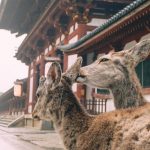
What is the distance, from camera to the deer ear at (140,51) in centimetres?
522

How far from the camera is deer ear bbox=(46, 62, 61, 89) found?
13.3ft

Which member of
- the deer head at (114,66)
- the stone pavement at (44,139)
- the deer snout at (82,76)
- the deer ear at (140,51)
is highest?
the deer ear at (140,51)

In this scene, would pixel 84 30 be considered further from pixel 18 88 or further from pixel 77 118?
pixel 18 88

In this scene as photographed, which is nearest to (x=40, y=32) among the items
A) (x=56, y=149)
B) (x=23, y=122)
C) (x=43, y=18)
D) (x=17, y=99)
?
(x=43, y=18)

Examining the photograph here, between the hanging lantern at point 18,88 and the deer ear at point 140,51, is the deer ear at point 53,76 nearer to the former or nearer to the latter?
the deer ear at point 140,51

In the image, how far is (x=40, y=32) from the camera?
1903cm

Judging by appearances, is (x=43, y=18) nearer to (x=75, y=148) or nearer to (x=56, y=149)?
(x=56, y=149)

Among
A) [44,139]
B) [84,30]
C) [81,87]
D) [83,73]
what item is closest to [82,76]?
[83,73]

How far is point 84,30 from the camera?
14.1m

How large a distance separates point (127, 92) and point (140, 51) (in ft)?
1.87

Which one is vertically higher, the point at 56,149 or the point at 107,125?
the point at 107,125

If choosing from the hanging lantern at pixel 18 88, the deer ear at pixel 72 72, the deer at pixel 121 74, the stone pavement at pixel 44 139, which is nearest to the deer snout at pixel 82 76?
the deer at pixel 121 74

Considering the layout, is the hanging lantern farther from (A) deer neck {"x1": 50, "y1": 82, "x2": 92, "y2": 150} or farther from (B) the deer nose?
(A) deer neck {"x1": 50, "y1": 82, "x2": 92, "y2": 150}

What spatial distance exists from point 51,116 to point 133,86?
1.65 metres
